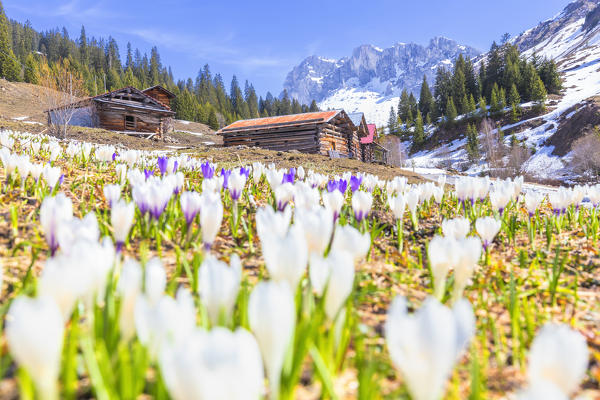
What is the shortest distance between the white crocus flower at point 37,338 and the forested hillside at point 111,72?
184ft

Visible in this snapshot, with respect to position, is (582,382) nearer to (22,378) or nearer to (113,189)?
(22,378)

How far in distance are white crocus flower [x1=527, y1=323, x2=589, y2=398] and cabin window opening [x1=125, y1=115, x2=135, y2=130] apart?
28.6m

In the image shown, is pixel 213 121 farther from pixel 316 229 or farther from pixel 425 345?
pixel 425 345

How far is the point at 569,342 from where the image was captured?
583 millimetres

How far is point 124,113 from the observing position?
25.2m

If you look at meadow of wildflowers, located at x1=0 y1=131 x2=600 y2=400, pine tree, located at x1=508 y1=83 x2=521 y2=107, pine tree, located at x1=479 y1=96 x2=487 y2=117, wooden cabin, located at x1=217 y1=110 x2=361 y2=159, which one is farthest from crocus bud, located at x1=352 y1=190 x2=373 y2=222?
pine tree, located at x1=479 y1=96 x2=487 y2=117

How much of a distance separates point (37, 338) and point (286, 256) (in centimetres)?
52

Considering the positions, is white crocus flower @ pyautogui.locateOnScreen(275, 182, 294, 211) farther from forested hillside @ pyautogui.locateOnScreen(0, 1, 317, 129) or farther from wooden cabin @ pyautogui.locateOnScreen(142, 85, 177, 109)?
forested hillside @ pyautogui.locateOnScreen(0, 1, 317, 129)

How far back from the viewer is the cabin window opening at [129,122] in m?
25.5

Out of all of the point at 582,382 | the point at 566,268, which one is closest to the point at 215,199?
the point at 582,382

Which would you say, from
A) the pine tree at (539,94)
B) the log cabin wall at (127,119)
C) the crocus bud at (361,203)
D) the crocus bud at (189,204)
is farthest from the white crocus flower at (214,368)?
the pine tree at (539,94)

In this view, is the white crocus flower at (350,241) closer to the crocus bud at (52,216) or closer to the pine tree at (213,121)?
the crocus bud at (52,216)

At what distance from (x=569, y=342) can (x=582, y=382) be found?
62cm

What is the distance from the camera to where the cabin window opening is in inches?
1004
